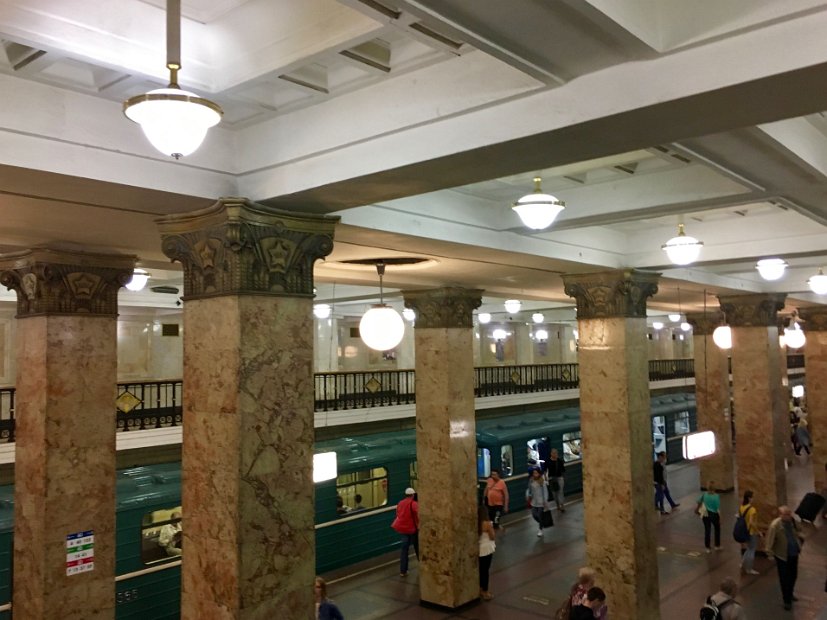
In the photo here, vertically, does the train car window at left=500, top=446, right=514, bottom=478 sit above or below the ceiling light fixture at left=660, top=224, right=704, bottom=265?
below

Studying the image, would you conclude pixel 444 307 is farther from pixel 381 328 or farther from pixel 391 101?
pixel 391 101

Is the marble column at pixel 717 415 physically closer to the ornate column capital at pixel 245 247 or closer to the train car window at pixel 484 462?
the train car window at pixel 484 462

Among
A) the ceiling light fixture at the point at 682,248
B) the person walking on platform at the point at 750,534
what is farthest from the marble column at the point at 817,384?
the ceiling light fixture at the point at 682,248

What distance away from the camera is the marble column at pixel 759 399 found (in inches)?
501

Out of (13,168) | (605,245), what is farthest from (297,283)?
(605,245)

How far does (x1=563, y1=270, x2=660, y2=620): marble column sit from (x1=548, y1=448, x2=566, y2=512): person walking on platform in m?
6.99

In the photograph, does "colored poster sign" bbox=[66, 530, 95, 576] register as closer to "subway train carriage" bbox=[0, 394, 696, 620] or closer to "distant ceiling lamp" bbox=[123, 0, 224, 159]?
"subway train carriage" bbox=[0, 394, 696, 620]

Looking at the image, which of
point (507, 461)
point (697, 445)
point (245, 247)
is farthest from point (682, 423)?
point (245, 247)

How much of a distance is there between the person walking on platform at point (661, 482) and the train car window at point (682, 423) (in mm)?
7784

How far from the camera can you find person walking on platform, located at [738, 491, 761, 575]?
1064 centimetres

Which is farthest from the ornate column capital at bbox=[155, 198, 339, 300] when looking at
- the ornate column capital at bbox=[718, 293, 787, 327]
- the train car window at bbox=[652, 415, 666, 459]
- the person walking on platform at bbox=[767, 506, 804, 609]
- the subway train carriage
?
the train car window at bbox=[652, 415, 666, 459]

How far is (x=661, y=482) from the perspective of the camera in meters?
14.6

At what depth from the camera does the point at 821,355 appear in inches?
665

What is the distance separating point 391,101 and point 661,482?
520 inches
